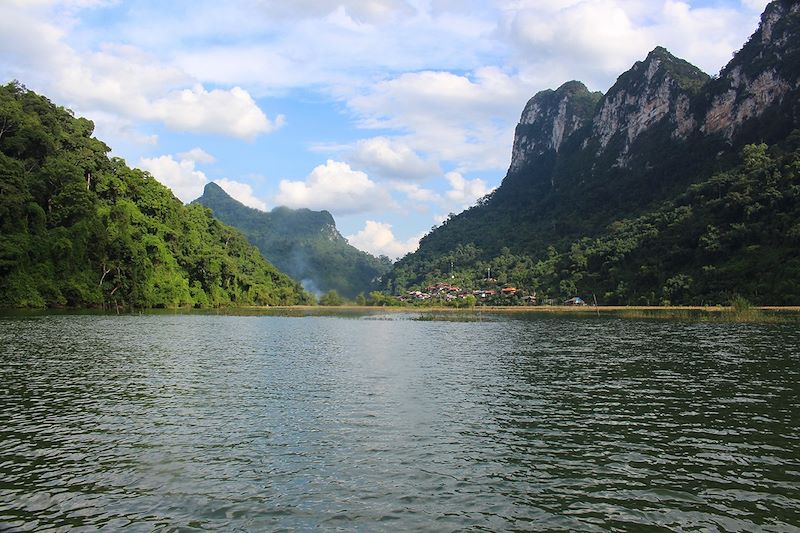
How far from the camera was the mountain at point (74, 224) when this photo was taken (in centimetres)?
11606

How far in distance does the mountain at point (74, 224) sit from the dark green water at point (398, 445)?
8768cm

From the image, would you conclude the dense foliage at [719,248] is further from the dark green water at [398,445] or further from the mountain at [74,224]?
the mountain at [74,224]

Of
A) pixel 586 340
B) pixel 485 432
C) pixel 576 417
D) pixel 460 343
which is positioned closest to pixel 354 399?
pixel 485 432

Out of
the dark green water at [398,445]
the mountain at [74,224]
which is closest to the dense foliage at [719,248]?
the dark green water at [398,445]

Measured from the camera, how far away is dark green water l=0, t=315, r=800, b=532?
573 inches

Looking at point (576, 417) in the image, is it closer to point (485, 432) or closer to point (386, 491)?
point (485, 432)

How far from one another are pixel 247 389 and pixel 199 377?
19.4ft

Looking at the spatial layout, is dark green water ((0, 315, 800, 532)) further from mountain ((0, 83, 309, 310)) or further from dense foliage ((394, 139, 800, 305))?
dense foliage ((394, 139, 800, 305))

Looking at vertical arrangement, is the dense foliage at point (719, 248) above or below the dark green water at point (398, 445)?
above

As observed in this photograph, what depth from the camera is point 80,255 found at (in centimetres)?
12900

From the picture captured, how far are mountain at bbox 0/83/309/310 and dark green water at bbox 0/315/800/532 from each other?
87.7 m

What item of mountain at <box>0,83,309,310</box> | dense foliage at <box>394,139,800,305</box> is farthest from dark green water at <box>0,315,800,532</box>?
dense foliage at <box>394,139,800,305</box>

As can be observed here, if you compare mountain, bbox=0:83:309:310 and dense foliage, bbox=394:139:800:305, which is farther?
dense foliage, bbox=394:139:800:305

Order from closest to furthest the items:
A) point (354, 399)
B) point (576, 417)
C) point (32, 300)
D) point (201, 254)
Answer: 1. point (576, 417)
2. point (354, 399)
3. point (32, 300)
4. point (201, 254)
